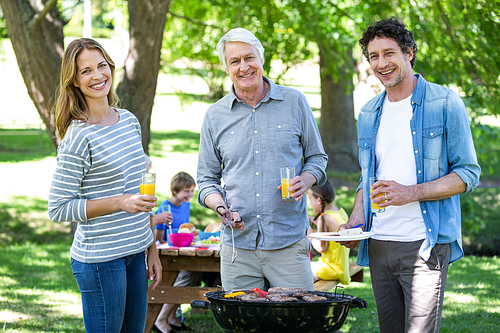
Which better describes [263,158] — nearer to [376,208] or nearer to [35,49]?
[376,208]

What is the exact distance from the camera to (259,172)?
3.06m

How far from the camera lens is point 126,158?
2752 millimetres

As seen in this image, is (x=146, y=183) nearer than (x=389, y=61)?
Yes

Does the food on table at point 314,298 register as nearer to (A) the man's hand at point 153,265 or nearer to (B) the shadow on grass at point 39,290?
(A) the man's hand at point 153,265

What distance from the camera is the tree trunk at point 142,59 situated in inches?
245

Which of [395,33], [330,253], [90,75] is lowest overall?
[330,253]

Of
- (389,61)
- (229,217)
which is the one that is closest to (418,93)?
(389,61)

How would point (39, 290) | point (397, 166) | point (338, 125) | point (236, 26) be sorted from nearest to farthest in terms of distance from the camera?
point (397, 166) < point (39, 290) < point (236, 26) < point (338, 125)

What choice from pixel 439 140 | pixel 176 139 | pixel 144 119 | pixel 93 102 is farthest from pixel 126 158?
pixel 176 139

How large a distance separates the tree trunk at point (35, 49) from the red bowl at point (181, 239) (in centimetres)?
218

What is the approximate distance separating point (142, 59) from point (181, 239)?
8.34 ft

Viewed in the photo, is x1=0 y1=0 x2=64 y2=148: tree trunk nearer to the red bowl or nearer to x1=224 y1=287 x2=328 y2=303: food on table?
the red bowl

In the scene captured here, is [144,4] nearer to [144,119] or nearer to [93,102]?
[144,119]

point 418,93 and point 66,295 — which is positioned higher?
point 418,93
